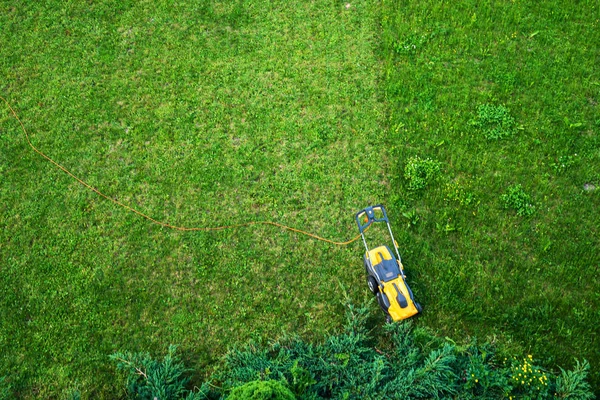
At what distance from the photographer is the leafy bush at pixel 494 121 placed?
749 cm

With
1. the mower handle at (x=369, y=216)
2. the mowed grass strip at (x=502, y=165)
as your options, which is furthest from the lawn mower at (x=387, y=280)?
the mowed grass strip at (x=502, y=165)

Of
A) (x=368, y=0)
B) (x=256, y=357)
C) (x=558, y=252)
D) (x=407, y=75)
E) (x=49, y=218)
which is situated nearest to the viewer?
(x=256, y=357)

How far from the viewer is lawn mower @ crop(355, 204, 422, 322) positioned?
5930mm

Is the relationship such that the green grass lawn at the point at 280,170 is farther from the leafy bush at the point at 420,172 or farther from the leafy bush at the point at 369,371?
the leafy bush at the point at 369,371

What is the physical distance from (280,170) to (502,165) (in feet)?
11.0

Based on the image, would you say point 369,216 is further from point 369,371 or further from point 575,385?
point 575,385

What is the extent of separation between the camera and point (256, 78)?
835 cm

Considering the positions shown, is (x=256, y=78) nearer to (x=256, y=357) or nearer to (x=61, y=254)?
(x=61, y=254)

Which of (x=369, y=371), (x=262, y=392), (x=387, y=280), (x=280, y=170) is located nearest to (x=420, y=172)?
(x=387, y=280)

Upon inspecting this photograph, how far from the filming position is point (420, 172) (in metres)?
7.14

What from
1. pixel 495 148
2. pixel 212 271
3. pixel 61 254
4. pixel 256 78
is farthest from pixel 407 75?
pixel 61 254

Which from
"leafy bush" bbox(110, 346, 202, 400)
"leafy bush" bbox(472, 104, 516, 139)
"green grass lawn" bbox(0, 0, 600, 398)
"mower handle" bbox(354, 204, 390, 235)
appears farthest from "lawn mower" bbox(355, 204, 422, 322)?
"leafy bush" bbox(110, 346, 202, 400)

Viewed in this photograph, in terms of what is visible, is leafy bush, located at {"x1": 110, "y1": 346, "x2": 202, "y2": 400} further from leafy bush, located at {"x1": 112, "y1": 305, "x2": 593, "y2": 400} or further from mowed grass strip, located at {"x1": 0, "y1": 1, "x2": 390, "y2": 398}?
mowed grass strip, located at {"x1": 0, "y1": 1, "x2": 390, "y2": 398}

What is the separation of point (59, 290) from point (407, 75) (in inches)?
249
